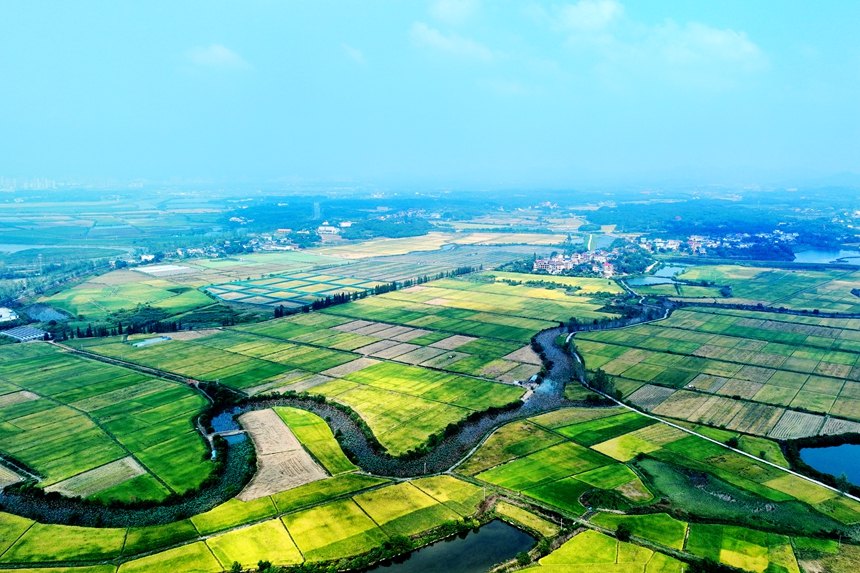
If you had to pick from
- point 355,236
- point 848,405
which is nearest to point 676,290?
point 848,405

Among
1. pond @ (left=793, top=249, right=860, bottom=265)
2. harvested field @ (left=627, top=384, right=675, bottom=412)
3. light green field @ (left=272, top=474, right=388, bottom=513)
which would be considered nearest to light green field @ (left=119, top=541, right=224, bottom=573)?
light green field @ (left=272, top=474, right=388, bottom=513)

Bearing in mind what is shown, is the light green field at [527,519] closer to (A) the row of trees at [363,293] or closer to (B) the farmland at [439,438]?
(B) the farmland at [439,438]

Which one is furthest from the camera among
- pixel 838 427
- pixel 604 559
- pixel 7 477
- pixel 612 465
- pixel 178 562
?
pixel 838 427

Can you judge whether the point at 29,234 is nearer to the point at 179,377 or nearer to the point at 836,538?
the point at 179,377

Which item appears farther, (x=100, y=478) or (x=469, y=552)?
(x=100, y=478)

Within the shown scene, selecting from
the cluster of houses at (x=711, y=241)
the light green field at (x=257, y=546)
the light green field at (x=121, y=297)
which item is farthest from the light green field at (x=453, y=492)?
the cluster of houses at (x=711, y=241)

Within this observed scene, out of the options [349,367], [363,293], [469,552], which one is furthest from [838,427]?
[363,293]

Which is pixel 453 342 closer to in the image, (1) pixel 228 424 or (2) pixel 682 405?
(2) pixel 682 405
